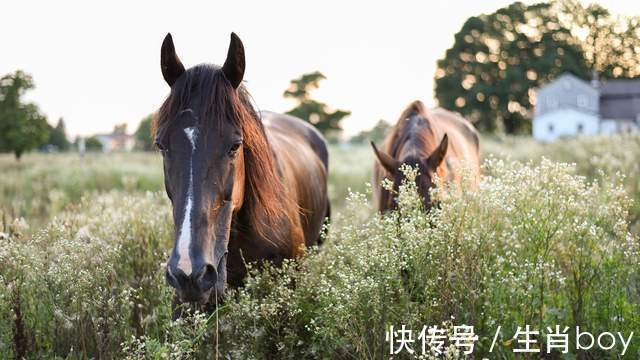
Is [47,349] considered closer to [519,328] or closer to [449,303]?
[449,303]

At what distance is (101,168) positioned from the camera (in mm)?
14711

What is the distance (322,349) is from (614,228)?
202 cm

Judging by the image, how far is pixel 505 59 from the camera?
50.1 m

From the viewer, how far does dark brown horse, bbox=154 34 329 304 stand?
2.59 meters

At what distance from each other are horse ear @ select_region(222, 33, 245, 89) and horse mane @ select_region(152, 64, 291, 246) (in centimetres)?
7

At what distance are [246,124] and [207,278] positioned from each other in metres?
1.05

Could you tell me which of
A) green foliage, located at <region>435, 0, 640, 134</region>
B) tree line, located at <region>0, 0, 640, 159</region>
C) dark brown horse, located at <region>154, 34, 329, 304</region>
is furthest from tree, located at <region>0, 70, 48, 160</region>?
green foliage, located at <region>435, 0, 640, 134</region>

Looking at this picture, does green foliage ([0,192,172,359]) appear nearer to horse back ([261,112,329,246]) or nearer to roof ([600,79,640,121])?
horse back ([261,112,329,246])

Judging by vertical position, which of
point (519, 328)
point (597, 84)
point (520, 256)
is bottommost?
point (519, 328)

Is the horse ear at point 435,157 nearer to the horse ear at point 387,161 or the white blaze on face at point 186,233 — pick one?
the horse ear at point 387,161

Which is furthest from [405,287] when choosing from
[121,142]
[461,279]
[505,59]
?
[505,59]

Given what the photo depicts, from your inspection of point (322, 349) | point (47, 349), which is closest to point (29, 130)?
point (47, 349)

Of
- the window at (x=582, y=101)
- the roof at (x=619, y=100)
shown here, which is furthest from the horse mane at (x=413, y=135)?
the roof at (x=619, y=100)

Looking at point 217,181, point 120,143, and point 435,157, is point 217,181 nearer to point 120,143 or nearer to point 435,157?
point 435,157
